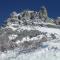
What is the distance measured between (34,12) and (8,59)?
1581cm

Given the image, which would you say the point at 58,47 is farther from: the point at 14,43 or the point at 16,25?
the point at 16,25

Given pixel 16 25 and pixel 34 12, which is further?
pixel 34 12

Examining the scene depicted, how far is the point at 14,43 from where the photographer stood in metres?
20.1

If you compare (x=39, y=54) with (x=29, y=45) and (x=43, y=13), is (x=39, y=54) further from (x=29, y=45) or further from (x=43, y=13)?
(x=43, y=13)

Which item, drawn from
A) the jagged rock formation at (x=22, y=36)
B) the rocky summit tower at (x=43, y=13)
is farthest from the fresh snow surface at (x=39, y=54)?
the rocky summit tower at (x=43, y=13)

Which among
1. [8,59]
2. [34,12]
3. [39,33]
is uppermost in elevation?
[34,12]

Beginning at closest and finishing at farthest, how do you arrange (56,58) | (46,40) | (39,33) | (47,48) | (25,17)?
(56,58) < (47,48) < (46,40) < (39,33) < (25,17)

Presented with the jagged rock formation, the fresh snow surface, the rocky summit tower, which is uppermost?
the rocky summit tower

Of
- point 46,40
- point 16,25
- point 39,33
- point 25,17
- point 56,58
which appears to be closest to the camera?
point 56,58

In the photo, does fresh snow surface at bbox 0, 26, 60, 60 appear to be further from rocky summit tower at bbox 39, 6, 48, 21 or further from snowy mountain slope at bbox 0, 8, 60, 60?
rocky summit tower at bbox 39, 6, 48, 21

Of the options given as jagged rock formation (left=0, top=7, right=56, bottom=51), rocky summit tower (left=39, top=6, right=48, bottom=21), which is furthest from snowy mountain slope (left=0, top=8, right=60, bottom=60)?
rocky summit tower (left=39, top=6, right=48, bottom=21)

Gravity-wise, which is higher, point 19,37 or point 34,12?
point 34,12

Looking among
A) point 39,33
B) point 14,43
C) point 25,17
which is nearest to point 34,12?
point 25,17

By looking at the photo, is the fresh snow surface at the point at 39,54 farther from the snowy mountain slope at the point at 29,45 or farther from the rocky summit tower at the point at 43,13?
the rocky summit tower at the point at 43,13
